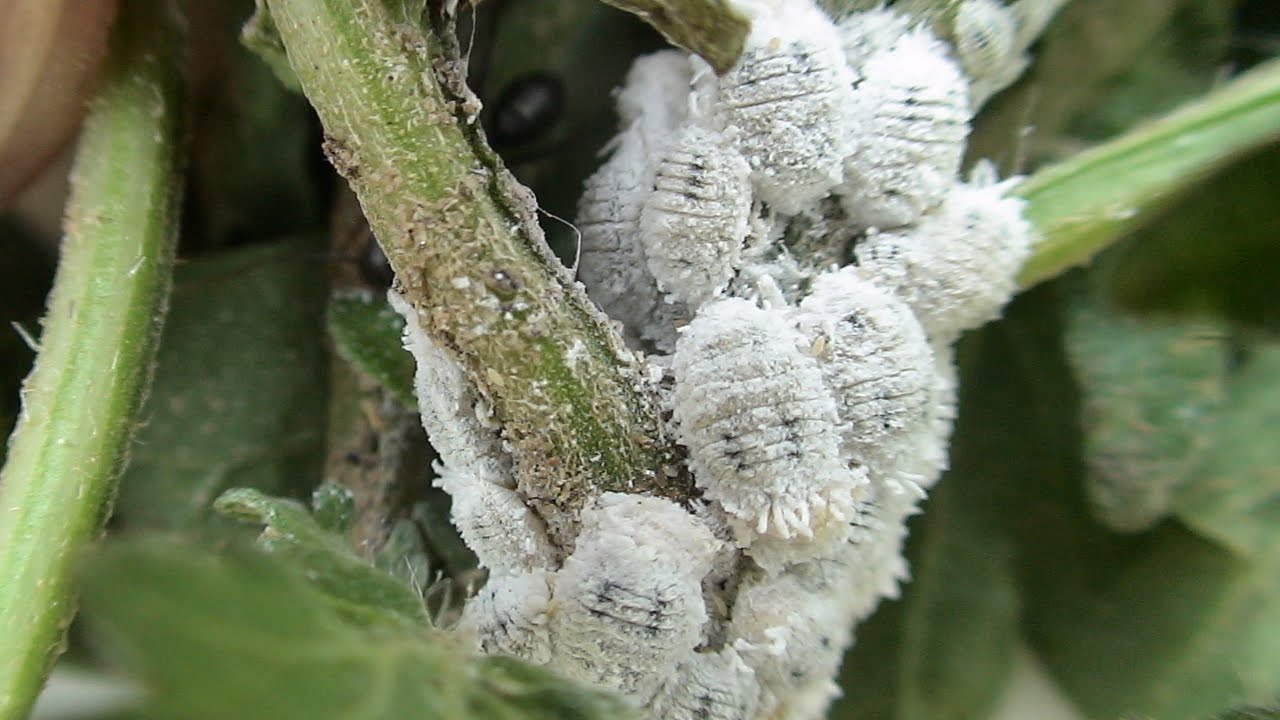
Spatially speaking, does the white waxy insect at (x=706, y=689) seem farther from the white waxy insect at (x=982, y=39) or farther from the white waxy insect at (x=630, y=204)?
the white waxy insect at (x=982, y=39)

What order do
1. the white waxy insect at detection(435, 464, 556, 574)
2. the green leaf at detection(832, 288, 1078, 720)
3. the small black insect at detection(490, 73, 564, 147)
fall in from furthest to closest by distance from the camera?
the green leaf at detection(832, 288, 1078, 720)
the small black insect at detection(490, 73, 564, 147)
the white waxy insect at detection(435, 464, 556, 574)

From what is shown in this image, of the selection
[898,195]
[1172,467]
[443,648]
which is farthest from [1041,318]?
[443,648]

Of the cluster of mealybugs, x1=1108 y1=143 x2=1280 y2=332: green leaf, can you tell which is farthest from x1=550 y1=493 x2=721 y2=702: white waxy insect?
x1=1108 y1=143 x2=1280 y2=332: green leaf

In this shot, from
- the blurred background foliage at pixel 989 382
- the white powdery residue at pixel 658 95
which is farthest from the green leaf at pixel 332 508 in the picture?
the white powdery residue at pixel 658 95

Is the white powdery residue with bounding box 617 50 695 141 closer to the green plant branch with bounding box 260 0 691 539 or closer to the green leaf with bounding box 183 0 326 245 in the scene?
the green plant branch with bounding box 260 0 691 539

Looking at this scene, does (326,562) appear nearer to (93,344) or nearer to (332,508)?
(332,508)

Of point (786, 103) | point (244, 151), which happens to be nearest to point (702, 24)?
point (786, 103)
